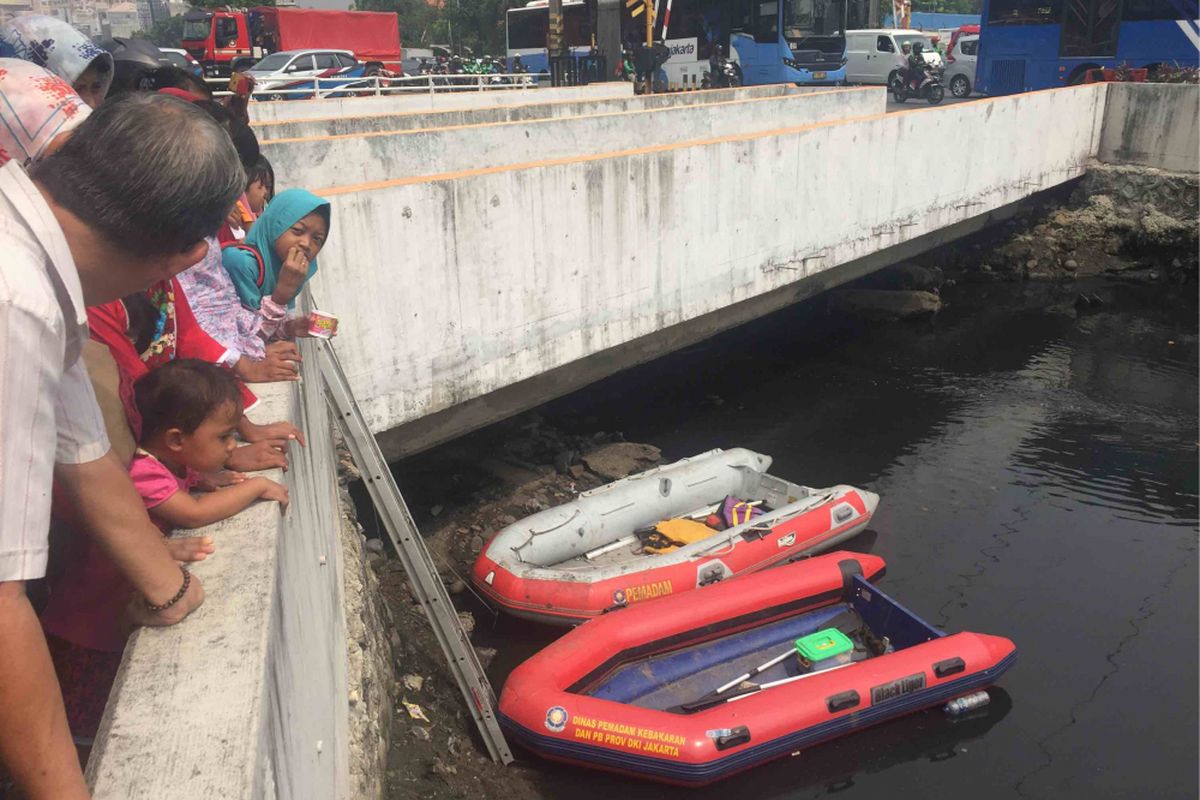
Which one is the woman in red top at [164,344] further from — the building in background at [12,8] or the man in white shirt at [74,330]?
the building in background at [12,8]

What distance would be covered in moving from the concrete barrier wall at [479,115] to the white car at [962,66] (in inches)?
444

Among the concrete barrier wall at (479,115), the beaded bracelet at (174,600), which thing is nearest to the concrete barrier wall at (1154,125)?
the concrete barrier wall at (479,115)

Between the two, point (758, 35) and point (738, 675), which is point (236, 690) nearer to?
point (738, 675)

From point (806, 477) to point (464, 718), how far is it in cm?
519

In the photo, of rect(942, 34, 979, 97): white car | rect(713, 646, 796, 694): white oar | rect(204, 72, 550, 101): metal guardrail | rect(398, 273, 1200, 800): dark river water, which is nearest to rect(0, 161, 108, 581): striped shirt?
rect(398, 273, 1200, 800): dark river water

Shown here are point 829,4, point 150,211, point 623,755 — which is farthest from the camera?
point 829,4

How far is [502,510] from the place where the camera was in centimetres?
820

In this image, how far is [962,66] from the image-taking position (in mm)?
26000

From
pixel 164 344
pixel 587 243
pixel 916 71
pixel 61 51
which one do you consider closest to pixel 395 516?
pixel 164 344

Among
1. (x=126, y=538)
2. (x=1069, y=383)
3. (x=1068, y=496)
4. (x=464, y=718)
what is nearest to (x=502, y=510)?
(x=464, y=718)

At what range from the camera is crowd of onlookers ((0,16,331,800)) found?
49.8 inches

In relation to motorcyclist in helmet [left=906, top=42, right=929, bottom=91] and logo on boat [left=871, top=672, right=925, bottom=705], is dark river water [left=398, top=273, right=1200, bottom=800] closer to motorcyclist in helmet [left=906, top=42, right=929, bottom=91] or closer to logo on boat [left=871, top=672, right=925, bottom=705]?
logo on boat [left=871, top=672, right=925, bottom=705]

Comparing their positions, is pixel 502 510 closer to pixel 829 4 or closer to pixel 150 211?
pixel 150 211

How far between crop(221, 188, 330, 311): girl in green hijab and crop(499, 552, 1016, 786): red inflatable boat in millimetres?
3059
